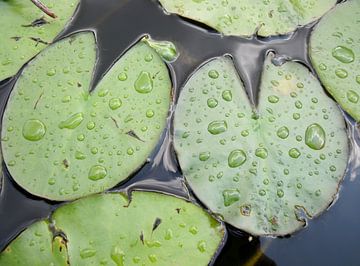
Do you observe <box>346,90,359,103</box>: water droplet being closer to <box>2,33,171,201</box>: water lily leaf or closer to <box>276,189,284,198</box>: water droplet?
<box>276,189,284,198</box>: water droplet

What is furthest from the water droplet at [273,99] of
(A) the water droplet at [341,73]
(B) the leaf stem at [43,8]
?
(B) the leaf stem at [43,8]

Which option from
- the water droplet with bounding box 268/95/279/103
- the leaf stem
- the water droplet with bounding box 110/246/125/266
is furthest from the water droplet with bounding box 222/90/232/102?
the leaf stem

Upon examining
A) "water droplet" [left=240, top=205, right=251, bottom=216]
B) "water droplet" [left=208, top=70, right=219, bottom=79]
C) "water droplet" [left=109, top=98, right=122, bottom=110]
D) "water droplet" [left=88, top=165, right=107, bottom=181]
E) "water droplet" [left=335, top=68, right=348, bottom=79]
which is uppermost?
"water droplet" [left=208, top=70, right=219, bottom=79]

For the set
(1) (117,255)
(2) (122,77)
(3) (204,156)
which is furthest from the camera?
(2) (122,77)

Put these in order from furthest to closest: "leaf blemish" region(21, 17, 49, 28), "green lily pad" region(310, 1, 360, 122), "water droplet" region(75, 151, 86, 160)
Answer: "leaf blemish" region(21, 17, 49, 28), "green lily pad" region(310, 1, 360, 122), "water droplet" region(75, 151, 86, 160)

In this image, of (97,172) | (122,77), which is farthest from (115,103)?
(97,172)

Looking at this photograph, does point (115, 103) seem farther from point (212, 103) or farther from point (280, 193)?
Result: point (280, 193)

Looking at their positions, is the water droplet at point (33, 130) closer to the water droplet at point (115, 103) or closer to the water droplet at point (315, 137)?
the water droplet at point (115, 103)
